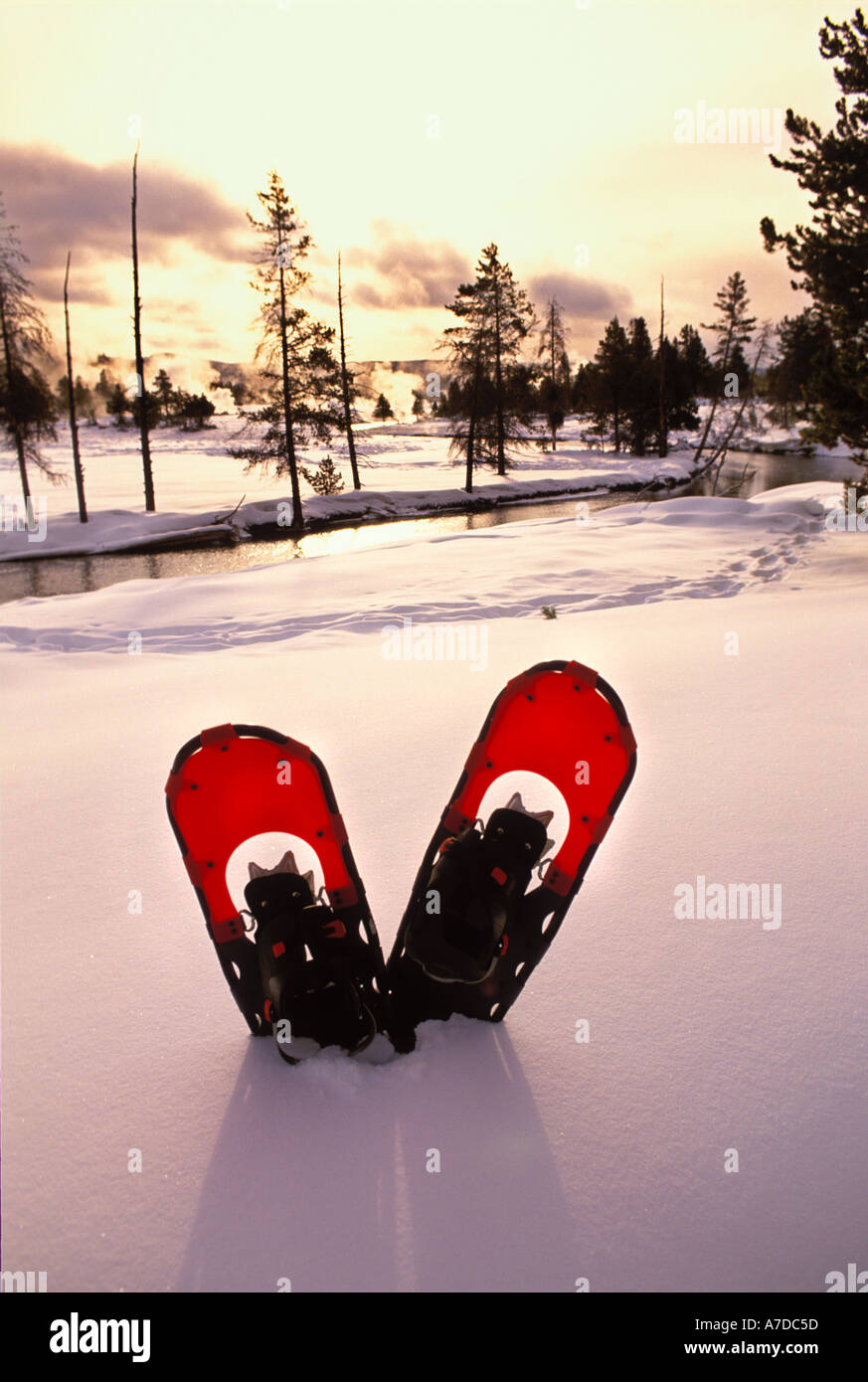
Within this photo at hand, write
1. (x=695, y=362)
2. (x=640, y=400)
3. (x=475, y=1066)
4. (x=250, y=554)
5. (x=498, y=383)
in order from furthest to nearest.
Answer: (x=695, y=362)
(x=640, y=400)
(x=498, y=383)
(x=250, y=554)
(x=475, y=1066)

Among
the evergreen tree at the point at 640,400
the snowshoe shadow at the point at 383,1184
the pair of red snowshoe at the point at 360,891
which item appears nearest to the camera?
the snowshoe shadow at the point at 383,1184

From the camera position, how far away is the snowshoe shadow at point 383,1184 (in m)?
1.27

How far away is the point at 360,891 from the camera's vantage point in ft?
5.61

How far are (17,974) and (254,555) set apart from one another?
709 inches

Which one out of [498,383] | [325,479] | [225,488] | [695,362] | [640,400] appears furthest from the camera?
[695,362]

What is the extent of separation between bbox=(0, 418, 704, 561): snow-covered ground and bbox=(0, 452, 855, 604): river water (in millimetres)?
1080

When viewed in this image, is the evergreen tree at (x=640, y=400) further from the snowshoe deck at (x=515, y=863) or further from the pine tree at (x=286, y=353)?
the snowshoe deck at (x=515, y=863)

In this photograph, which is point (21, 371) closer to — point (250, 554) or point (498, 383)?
point (250, 554)

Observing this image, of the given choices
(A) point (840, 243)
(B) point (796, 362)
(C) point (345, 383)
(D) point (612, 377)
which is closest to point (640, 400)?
(D) point (612, 377)

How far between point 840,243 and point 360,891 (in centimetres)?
1252

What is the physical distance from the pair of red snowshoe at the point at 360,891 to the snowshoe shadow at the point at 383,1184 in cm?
11

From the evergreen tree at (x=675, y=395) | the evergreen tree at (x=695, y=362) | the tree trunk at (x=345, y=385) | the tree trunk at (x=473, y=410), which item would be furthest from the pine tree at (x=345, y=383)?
the evergreen tree at (x=695, y=362)

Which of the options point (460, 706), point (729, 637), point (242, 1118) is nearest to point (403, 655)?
point (460, 706)
